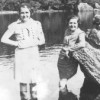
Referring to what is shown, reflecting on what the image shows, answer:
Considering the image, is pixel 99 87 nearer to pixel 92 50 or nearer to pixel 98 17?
pixel 92 50

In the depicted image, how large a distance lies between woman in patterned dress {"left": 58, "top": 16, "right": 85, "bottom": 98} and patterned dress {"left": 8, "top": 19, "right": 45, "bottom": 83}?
1035 millimetres

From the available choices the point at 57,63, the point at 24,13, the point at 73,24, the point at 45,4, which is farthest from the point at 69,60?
the point at 45,4

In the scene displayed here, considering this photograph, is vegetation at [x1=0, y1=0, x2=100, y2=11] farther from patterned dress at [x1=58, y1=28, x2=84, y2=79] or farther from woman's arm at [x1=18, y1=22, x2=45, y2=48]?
woman's arm at [x1=18, y1=22, x2=45, y2=48]

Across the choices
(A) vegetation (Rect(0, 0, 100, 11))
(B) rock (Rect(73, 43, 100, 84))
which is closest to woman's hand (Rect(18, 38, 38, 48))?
(B) rock (Rect(73, 43, 100, 84))

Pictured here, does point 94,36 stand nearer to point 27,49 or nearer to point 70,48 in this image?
point 70,48

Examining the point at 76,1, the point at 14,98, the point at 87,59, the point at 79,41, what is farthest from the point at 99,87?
the point at 76,1

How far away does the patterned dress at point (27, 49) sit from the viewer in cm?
623

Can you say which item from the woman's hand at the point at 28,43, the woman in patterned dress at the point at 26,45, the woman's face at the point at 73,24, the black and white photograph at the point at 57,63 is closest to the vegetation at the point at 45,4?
the black and white photograph at the point at 57,63

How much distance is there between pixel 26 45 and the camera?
6.20 metres

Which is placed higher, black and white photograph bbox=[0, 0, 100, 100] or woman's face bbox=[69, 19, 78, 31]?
woman's face bbox=[69, 19, 78, 31]

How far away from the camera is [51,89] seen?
7812 mm

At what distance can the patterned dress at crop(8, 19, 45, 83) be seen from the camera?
6.23 metres

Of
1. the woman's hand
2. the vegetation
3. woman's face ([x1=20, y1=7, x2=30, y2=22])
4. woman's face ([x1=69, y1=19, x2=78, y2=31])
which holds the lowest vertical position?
the vegetation

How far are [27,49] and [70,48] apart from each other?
1.30 m
